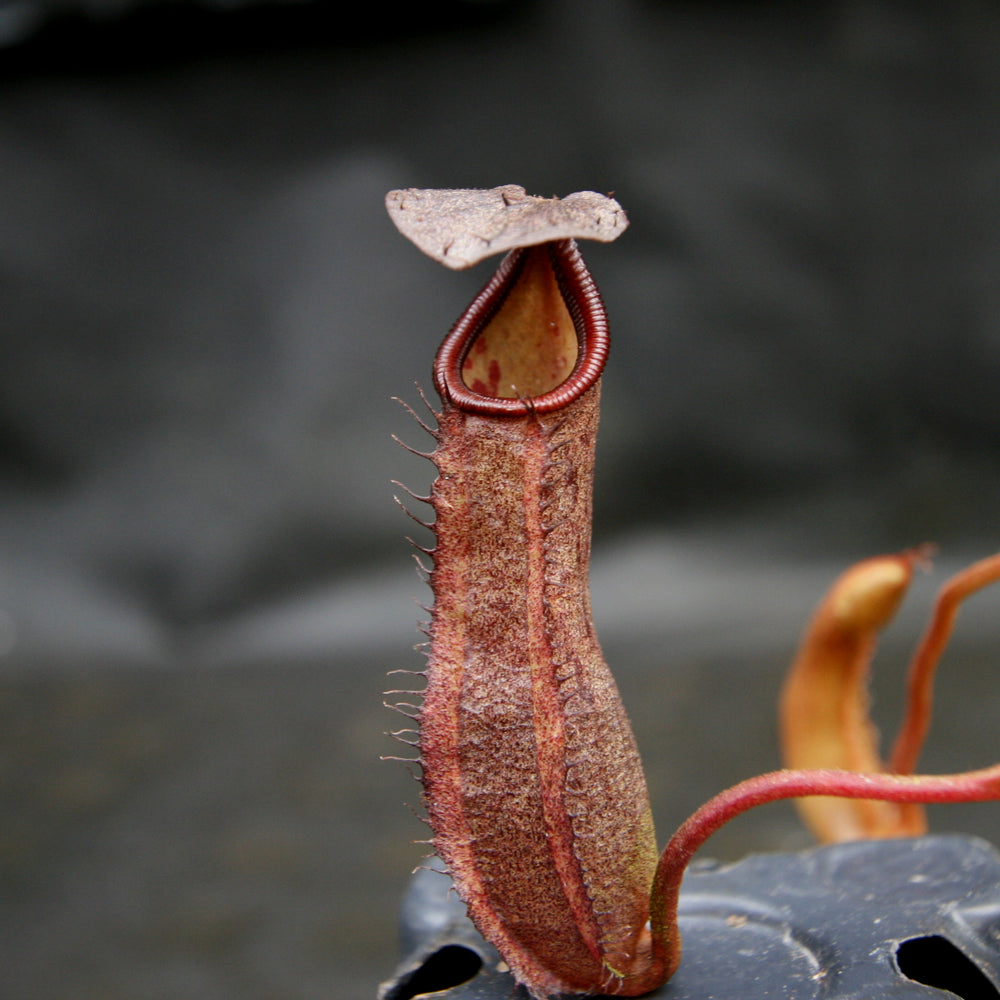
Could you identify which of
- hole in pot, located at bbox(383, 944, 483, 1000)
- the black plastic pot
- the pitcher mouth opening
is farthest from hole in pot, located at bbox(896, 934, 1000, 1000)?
the pitcher mouth opening

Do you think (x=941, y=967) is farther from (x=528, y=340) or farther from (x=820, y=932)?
(x=528, y=340)

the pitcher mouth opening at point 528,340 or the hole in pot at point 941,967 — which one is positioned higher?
the pitcher mouth opening at point 528,340

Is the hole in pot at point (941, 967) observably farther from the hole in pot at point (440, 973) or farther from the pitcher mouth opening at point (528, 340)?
the pitcher mouth opening at point (528, 340)

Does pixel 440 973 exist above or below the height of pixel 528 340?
below

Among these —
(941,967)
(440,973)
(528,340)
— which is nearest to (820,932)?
(941,967)

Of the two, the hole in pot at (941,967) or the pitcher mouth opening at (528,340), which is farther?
the hole in pot at (941,967)

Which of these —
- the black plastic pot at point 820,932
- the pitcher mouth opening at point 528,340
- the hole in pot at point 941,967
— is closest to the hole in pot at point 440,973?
the black plastic pot at point 820,932

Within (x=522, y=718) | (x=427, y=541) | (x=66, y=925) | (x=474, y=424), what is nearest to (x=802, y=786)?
(x=522, y=718)

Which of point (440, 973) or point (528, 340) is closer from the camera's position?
point (528, 340)
